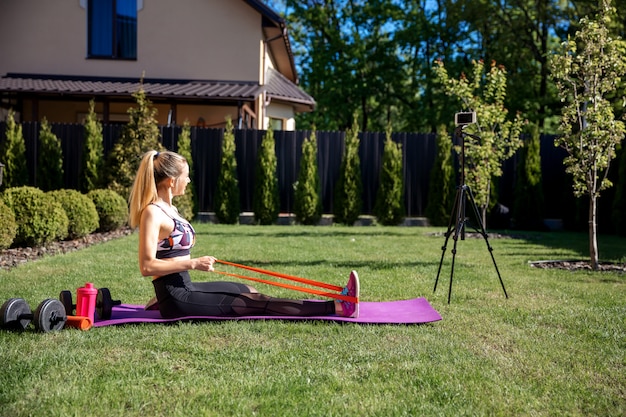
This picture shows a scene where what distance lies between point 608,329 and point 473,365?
1572mm

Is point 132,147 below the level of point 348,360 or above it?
above

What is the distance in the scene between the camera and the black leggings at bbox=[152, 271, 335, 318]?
491 centimetres

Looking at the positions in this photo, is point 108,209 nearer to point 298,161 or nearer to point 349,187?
point 298,161

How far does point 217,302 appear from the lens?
501 centimetres

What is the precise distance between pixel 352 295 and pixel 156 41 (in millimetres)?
15130

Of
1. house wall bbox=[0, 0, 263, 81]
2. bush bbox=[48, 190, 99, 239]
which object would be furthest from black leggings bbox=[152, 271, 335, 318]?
house wall bbox=[0, 0, 263, 81]

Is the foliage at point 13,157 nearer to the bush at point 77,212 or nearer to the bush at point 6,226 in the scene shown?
the bush at point 77,212

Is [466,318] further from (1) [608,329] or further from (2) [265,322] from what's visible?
(2) [265,322]

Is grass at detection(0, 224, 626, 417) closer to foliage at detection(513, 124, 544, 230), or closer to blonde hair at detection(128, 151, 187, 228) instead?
blonde hair at detection(128, 151, 187, 228)

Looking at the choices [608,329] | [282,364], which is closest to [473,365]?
[282,364]

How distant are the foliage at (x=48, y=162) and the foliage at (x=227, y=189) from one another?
12.0 feet

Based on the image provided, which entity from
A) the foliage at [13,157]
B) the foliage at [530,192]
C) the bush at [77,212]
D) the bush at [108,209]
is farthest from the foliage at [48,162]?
→ the foliage at [530,192]

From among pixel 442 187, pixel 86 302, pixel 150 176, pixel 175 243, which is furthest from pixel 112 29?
pixel 86 302

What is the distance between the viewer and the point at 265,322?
495 centimetres
